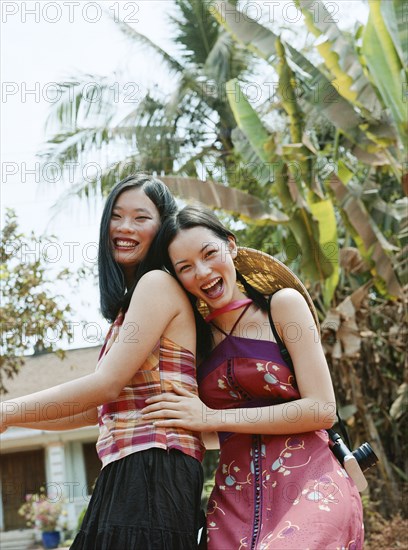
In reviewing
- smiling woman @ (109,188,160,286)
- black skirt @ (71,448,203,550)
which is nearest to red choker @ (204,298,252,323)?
smiling woman @ (109,188,160,286)

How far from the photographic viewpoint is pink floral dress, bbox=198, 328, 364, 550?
204 centimetres

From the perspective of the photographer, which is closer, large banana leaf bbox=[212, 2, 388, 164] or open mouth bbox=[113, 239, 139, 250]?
open mouth bbox=[113, 239, 139, 250]

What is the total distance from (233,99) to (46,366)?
14268mm

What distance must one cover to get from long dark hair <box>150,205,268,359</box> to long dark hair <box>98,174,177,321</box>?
6 cm

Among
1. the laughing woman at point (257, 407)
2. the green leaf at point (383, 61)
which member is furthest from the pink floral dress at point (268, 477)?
the green leaf at point (383, 61)

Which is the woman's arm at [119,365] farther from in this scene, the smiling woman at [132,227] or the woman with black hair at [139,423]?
the smiling woman at [132,227]

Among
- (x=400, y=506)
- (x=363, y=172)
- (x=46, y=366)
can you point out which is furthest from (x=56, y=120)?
(x=46, y=366)

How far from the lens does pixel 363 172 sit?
1080 centimetres

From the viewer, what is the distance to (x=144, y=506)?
6.72 feet

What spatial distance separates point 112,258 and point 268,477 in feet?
2.62

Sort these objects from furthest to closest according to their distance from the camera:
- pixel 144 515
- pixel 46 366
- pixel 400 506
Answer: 1. pixel 46 366
2. pixel 400 506
3. pixel 144 515

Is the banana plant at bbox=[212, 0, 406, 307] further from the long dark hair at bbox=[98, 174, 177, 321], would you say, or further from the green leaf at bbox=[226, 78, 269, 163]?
the long dark hair at bbox=[98, 174, 177, 321]

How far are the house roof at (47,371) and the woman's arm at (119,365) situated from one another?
674 inches

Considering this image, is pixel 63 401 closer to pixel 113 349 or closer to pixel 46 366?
pixel 113 349
